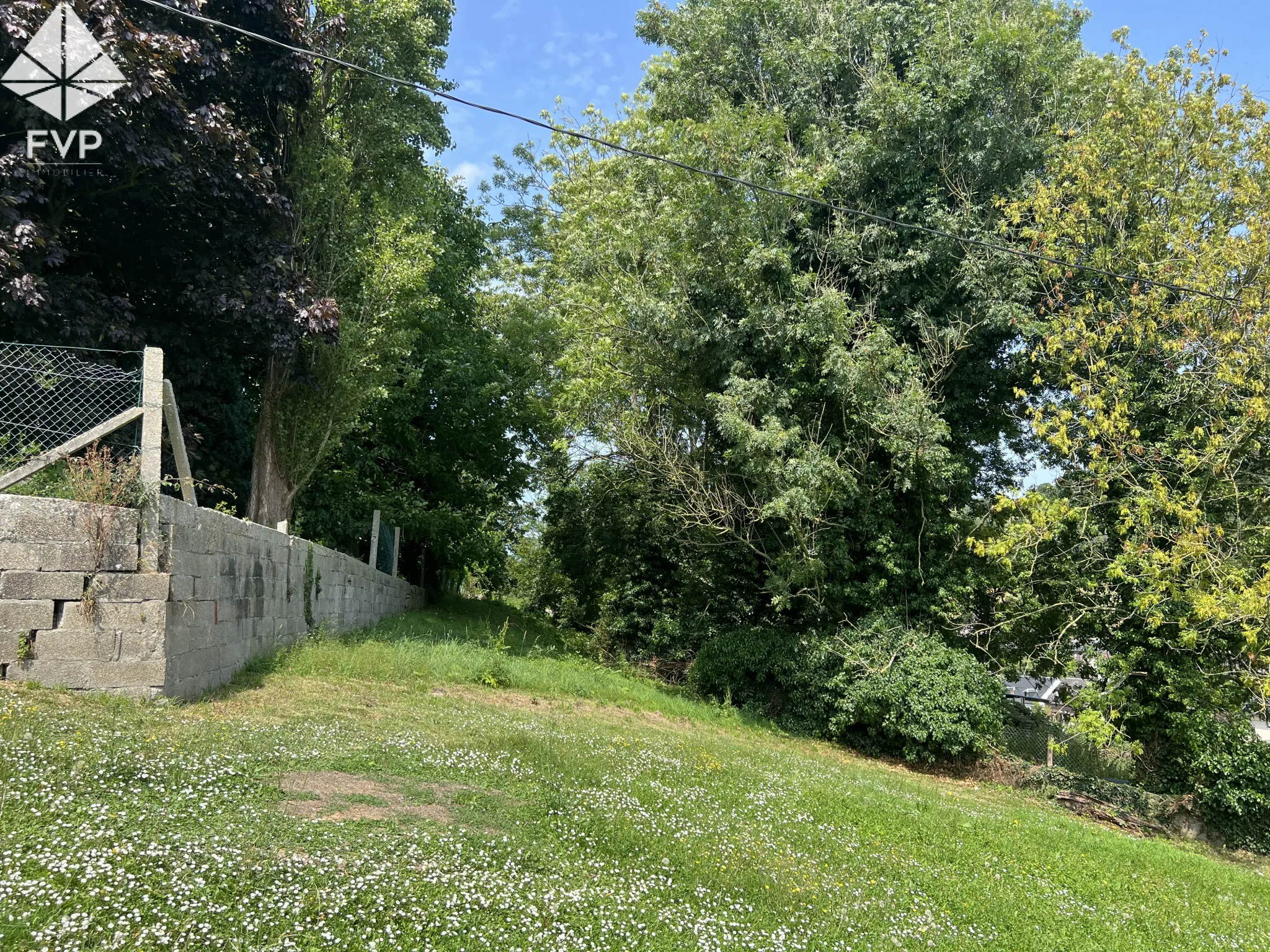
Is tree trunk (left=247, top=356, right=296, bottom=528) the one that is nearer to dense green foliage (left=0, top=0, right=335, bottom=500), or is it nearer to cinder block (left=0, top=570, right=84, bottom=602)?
dense green foliage (left=0, top=0, right=335, bottom=500)

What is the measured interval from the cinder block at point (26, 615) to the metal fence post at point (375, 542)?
973cm

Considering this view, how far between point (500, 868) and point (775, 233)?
1078cm

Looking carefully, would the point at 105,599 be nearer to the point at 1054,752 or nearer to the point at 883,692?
the point at 883,692

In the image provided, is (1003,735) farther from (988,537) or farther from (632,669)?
(632,669)

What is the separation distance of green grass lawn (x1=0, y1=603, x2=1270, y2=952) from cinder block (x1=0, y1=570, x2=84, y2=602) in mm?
744

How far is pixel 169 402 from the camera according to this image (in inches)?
283

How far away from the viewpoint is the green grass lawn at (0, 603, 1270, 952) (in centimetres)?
378

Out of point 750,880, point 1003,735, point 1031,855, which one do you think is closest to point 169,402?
point 750,880

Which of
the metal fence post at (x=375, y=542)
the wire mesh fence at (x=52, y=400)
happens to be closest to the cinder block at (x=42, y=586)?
the wire mesh fence at (x=52, y=400)

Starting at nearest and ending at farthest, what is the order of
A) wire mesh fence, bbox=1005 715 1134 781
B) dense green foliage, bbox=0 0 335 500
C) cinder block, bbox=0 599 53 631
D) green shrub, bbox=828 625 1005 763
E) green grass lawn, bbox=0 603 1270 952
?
green grass lawn, bbox=0 603 1270 952
cinder block, bbox=0 599 53 631
dense green foliage, bbox=0 0 335 500
green shrub, bbox=828 625 1005 763
wire mesh fence, bbox=1005 715 1134 781

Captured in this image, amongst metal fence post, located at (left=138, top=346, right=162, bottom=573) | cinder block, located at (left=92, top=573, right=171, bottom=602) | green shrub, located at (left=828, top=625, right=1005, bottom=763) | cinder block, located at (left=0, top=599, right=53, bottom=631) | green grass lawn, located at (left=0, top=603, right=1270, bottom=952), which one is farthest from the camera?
green shrub, located at (left=828, top=625, right=1005, bottom=763)

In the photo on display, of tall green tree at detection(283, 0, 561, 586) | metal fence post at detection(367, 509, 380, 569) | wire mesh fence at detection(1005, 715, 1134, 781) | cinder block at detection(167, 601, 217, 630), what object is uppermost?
tall green tree at detection(283, 0, 561, 586)

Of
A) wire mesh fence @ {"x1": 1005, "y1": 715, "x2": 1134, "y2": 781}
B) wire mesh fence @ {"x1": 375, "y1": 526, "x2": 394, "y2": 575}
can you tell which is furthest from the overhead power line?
wire mesh fence @ {"x1": 375, "y1": 526, "x2": 394, "y2": 575}

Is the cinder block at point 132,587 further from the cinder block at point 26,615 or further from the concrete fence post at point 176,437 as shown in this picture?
the concrete fence post at point 176,437
